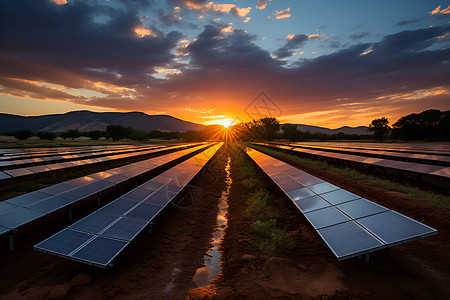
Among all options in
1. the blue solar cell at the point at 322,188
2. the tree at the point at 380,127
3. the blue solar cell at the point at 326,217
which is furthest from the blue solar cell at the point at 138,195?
the tree at the point at 380,127

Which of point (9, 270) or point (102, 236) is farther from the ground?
point (102, 236)

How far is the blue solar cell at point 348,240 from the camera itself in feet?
16.1

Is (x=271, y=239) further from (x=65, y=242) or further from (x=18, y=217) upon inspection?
(x=18, y=217)

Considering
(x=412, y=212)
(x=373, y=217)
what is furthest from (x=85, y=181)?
(x=412, y=212)

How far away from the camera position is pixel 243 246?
743 cm

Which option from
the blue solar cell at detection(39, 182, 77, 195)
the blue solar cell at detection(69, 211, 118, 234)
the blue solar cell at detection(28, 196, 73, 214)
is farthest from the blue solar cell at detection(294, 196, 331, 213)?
the blue solar cell at detection(39, 182, 77, 195)

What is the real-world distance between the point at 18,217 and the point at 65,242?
8.46ft

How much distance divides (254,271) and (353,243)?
2729 millimetres

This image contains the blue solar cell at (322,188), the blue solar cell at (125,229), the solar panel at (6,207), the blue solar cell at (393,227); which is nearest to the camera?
the blue solar cell at (393,227)

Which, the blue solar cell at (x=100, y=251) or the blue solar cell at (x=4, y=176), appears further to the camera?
the blue solar cell at (x=4, y=176)

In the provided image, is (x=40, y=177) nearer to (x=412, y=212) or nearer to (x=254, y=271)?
(x=254, y=271)

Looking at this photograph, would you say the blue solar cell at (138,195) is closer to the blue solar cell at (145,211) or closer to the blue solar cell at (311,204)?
the blue solar cell at (145,211)


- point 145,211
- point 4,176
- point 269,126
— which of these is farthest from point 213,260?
point 269,126

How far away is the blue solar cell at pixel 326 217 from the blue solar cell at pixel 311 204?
0.28 metres
